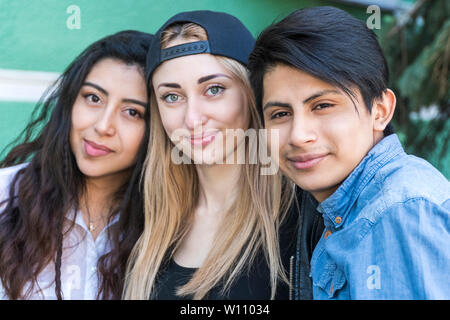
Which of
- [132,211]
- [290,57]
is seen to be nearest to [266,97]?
[290,57]

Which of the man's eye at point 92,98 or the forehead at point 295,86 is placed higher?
the man's eye at point 92,98

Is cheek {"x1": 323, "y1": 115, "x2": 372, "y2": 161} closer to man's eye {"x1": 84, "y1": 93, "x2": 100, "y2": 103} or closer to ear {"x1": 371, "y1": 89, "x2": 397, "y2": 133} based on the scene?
ear {"x1": 371, "y1": 89, "x2": 397, "y2": 133}

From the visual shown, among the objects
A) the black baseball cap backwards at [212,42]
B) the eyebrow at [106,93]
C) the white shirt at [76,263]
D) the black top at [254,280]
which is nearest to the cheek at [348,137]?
the black top at [254,280]

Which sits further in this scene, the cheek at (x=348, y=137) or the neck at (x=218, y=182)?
the neck at (x=218, y=182)

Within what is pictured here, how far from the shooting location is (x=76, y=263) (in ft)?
7.25

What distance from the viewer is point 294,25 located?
1544 mm

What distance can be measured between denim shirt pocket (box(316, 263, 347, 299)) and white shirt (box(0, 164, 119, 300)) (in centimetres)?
121

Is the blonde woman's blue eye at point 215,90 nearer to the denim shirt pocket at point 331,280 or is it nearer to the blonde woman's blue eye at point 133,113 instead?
the blonde woman's blue eye at point 133,113

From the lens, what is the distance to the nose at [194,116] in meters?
1.94

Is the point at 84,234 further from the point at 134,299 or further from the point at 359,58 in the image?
the point at 359,58

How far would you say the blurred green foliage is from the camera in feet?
8.36

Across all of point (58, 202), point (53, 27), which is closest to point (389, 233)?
point (58, 202)

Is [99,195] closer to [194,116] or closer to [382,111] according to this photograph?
[194,116]

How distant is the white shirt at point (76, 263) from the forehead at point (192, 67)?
831mm
